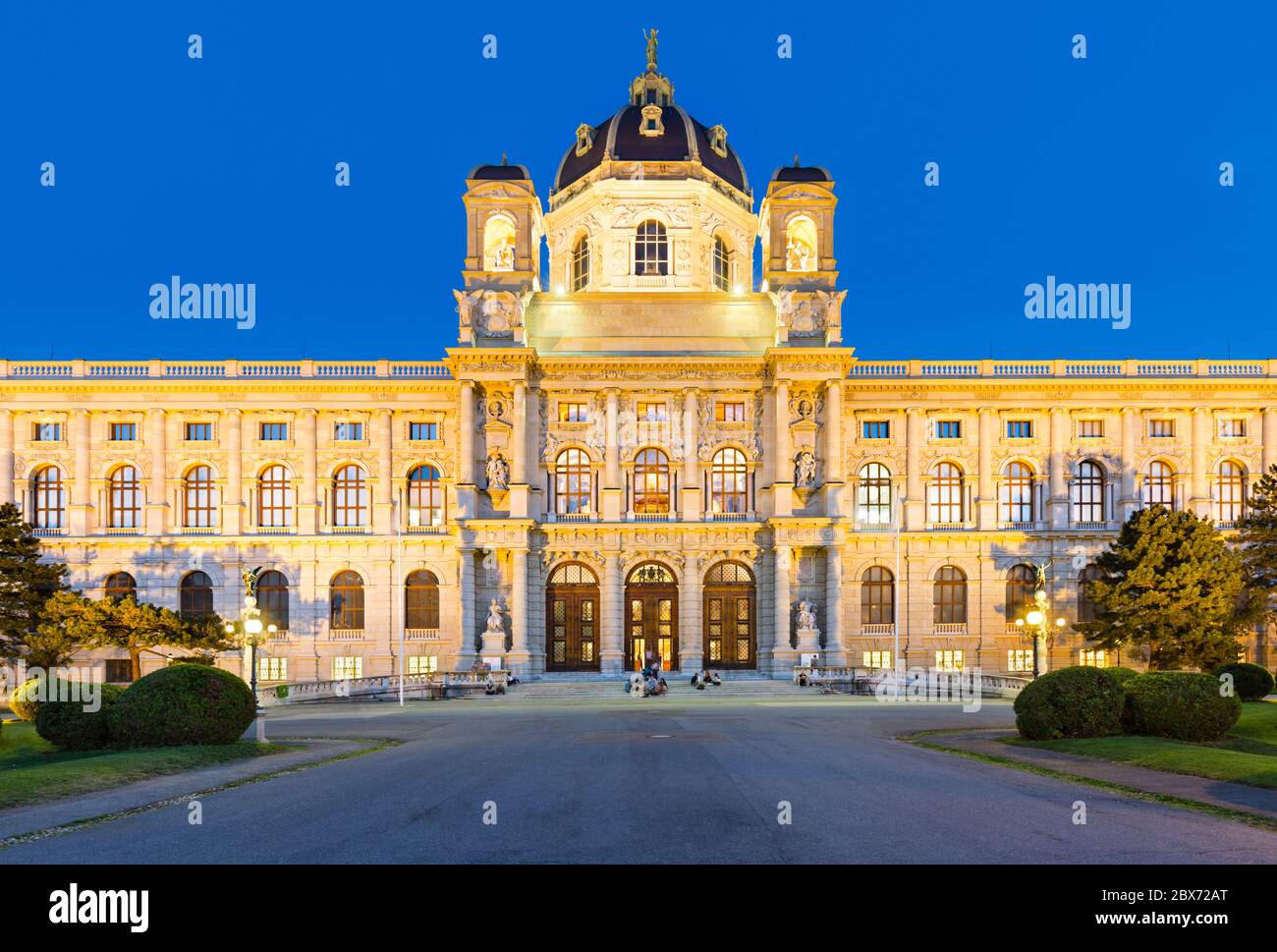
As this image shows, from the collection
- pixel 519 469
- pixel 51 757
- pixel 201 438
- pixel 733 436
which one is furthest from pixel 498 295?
pixel 51 757

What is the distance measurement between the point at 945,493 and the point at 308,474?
126 ft

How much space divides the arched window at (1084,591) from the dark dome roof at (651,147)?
3355 cm

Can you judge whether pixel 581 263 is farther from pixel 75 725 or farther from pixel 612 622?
pixel 75 725

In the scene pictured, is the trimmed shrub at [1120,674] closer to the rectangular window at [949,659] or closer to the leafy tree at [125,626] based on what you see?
the rectangular window at [949,659]

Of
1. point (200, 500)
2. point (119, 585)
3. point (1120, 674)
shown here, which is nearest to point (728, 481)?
point (200, 500)

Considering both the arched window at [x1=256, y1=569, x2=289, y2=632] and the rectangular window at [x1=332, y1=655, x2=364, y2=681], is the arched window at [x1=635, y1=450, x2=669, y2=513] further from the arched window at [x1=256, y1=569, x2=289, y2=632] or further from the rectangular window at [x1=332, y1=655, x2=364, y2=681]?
the arched window at [x1=256, y1=569, x2=289, y2=632]

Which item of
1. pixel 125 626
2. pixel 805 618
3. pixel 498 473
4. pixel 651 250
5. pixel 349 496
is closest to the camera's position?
pixel 125 626

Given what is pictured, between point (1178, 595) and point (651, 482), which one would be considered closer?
point (1178, 595)

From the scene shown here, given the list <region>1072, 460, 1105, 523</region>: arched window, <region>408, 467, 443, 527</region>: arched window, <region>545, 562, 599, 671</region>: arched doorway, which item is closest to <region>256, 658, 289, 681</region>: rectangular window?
<region>408, 467, 443, 527</region>: arched window

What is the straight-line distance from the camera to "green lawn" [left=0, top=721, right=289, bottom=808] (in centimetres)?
1563

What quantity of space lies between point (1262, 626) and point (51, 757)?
60471 millimetres

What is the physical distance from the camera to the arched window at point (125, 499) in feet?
198

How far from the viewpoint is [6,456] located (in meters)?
59.6

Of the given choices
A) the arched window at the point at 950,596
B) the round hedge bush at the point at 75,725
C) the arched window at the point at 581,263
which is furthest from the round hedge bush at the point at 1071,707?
the arched window at the point at 581,263
